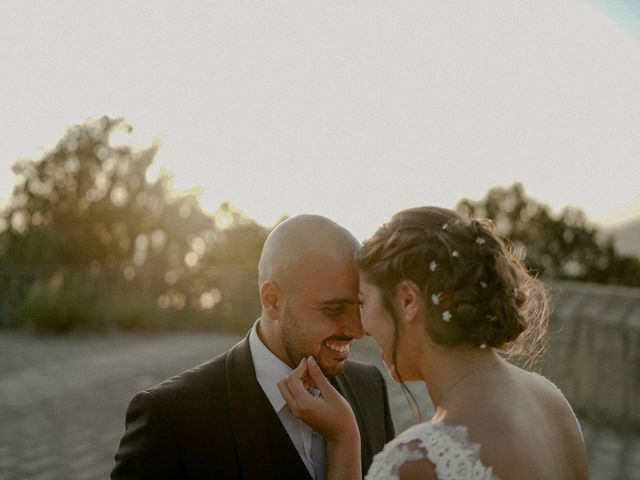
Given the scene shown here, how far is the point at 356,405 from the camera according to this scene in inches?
119

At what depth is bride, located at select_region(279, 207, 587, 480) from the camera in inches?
78.4

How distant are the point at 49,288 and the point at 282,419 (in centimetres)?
1637

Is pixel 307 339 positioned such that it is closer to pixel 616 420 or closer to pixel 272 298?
pixel 272 298

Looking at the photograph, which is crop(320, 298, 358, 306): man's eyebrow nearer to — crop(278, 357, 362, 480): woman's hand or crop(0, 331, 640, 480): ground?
crop(278, 357, 362, 480): woman's hand

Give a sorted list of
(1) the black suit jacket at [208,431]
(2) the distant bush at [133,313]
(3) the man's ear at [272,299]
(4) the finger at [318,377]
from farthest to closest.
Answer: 1. (2) the distant bush at [133,313]
2. (3) the man's ear at [272,299]
3. (4) the finger at [318,377]
4. (1) the black suit jacket at [208,431]

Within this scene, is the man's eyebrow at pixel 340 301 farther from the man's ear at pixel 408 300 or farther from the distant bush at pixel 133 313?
the distant bush at pixel 133 313

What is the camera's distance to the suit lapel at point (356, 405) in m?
2.92

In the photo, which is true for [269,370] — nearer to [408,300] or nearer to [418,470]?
[408,300]

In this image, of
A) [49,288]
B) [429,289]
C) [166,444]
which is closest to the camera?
[429,289]

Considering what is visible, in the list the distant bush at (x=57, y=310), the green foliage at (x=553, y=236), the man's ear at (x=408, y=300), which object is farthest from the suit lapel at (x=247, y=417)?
the green foliage at (x=553, y=236)

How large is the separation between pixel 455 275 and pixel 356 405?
1044mm

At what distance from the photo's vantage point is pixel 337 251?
274 cm

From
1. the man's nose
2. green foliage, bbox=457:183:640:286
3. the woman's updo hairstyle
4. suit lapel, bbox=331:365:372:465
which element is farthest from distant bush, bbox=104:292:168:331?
green foliage, bbox=457:183:640:286

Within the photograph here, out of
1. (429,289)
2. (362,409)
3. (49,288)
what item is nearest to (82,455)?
(362,409)
